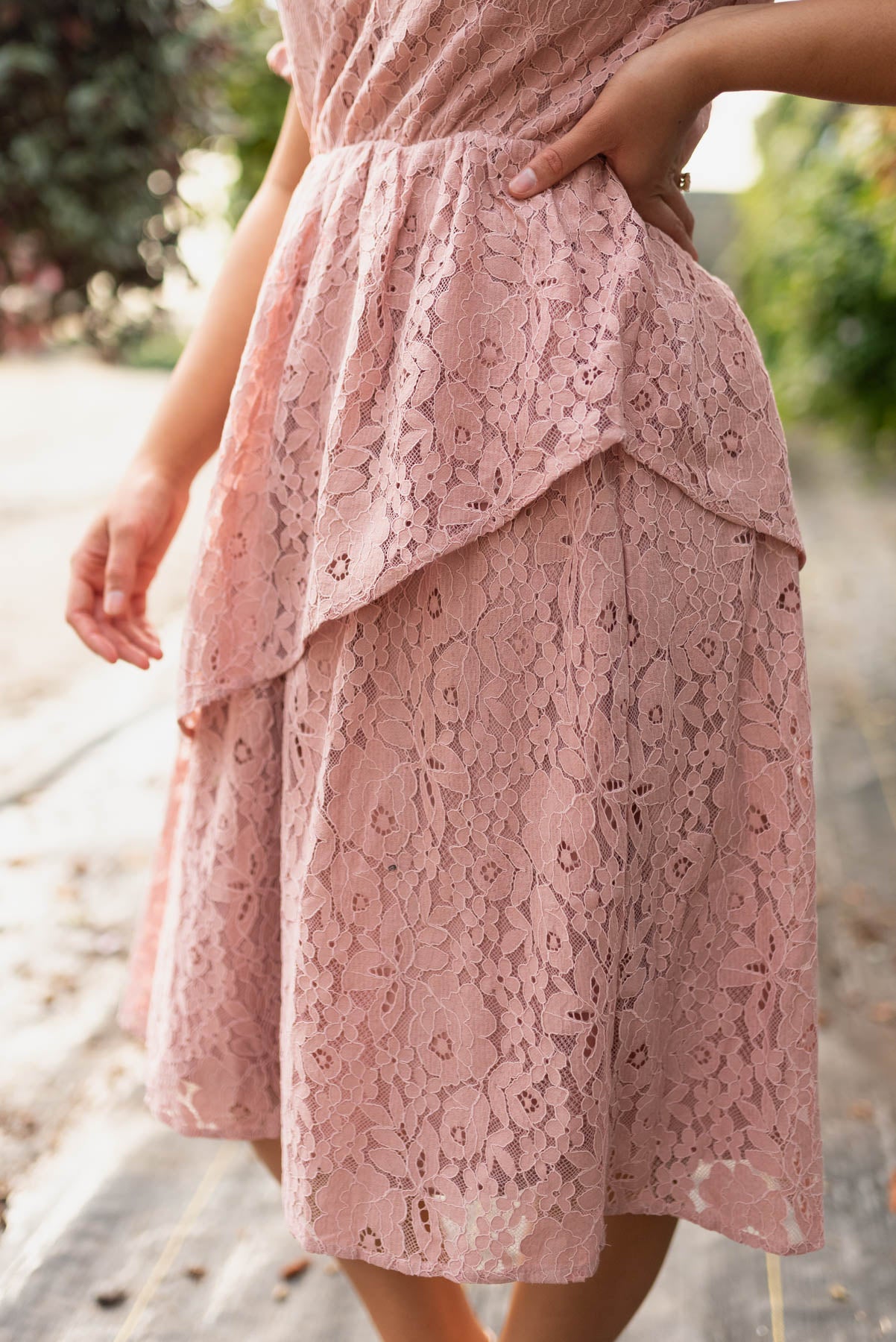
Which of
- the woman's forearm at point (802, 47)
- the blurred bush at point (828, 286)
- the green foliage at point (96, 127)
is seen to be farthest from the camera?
the blurred bush at point (828, 286)

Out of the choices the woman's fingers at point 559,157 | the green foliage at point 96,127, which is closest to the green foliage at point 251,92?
the green foliage at point 96,127

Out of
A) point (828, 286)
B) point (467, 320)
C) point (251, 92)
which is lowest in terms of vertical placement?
point (467, 320)

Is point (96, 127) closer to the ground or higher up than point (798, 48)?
higher up

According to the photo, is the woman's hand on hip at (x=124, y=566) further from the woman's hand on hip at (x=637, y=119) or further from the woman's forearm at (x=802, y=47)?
the woman's forearm at (x=802, y=47)

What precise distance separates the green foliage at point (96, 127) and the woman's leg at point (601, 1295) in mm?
1831

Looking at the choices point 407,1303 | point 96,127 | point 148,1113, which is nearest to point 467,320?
point 407,1303

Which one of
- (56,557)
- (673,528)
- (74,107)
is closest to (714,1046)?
(673,528)

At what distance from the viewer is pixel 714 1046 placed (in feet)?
2.71

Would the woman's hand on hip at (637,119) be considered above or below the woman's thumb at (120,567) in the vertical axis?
above

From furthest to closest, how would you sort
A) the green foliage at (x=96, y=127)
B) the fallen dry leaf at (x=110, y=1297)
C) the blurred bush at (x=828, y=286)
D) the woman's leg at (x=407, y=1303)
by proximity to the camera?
the blurred bush at (x=828, y=286) < the green foliage at (x=96, y=127) < the fallen dry leaf at (x=110, y=1297) < the woman's leg at (x=407, y=1303)

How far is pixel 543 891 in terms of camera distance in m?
0.74

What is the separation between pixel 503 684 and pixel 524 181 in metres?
0.31

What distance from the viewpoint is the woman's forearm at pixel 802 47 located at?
70 cm

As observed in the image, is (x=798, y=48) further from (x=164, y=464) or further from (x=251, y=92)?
(x=251, y=92)
